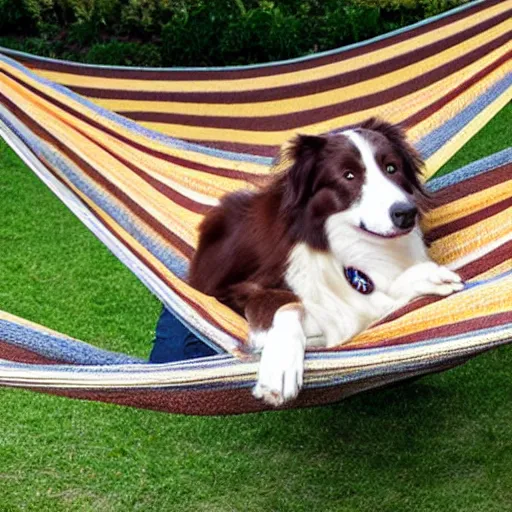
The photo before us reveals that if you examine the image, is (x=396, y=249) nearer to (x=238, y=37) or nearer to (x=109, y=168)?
(x=109, y=168)

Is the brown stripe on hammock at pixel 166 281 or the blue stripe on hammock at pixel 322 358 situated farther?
the brown stripe on hammock at pixel 166 281

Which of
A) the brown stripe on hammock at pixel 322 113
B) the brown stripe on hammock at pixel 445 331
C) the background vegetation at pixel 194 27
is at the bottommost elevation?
the background vegetation at pixel 194 27

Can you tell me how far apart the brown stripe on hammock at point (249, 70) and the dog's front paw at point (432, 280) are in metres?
1.31

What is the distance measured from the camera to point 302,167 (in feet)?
7.70

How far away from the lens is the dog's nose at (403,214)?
2156 mm

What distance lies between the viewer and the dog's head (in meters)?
2.22

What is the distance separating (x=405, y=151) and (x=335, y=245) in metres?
0.25

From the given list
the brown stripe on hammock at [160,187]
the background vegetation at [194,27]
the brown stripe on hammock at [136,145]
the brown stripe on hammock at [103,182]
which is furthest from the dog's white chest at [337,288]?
the background vegetation at [194,27]

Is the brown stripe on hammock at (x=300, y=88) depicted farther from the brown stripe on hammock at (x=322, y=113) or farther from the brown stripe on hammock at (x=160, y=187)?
the brown stripe on hammock at (x=160, y=187)

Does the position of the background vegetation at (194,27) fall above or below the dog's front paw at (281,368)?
below

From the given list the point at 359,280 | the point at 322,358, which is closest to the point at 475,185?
the point at 359,280

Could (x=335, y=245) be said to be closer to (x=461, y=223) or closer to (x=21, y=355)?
(x=461, y=223)

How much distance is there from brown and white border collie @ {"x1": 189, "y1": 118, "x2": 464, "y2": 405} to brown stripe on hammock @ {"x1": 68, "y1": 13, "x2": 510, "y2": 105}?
1023mm

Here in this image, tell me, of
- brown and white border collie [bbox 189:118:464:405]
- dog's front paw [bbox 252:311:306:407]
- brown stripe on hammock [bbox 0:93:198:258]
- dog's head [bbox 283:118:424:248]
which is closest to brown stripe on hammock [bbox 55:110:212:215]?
brown stripe on hammock [bbox 0:93:198:258]
